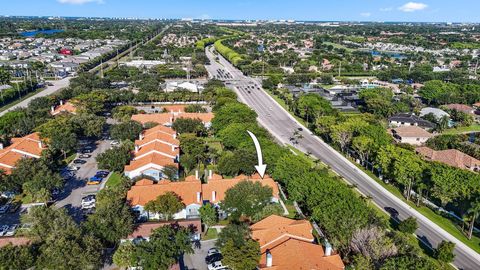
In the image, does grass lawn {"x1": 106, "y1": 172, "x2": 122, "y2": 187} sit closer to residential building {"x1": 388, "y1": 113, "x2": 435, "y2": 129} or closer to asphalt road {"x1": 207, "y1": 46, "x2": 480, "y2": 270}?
asphalt road {"x1": 207, "y1": 46, "x2": 480, "y2": 270}

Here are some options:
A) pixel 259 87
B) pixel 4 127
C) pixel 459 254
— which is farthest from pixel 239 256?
pixel 259 87

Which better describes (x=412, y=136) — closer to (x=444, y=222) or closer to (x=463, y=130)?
(x=463, y=130)

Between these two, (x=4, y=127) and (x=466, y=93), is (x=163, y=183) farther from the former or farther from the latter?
(x=466, y=93)

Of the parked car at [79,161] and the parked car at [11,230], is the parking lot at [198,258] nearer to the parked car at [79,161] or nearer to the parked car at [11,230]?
the parked car at [11,230]

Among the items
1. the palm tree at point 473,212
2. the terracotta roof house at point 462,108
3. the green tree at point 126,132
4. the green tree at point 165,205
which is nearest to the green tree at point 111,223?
the green tree at point 165,205

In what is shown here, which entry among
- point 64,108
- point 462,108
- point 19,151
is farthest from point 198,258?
point 462,108

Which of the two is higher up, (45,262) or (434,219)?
(45,262)

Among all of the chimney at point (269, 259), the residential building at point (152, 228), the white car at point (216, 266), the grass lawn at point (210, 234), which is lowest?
the grass lawn at point (210, 234)
